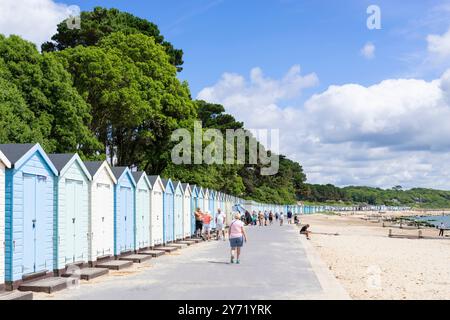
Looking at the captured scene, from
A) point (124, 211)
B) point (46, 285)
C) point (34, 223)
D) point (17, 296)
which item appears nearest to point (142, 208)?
point (124, 211)

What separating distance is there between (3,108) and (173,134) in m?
20.7

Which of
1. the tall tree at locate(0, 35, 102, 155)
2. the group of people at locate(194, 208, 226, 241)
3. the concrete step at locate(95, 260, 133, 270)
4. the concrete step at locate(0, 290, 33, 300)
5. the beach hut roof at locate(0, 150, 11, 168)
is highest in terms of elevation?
the tall tree at locate(0, 35, 102, 155)

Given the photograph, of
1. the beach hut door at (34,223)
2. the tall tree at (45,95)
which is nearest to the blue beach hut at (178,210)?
the tall tree at (45,95)

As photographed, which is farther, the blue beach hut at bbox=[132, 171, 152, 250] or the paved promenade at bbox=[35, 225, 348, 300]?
the blue beach hut at bbox=[132, 171, 152, 250]

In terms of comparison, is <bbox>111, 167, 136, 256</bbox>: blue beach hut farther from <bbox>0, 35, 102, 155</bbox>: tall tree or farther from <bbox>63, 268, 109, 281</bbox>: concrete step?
<bbox>0, 35, 102, 155</bbox>: tall tree

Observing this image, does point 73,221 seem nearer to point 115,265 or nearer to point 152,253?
point 115,265

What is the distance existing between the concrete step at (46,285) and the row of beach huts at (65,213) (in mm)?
231

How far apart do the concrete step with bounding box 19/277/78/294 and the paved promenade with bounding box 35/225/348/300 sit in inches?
10.1

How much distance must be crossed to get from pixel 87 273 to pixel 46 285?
90.2 inches

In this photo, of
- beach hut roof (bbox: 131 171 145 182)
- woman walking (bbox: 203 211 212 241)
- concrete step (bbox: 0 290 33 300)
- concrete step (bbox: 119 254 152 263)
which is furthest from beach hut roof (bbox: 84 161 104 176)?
woman walking (bbox: 203 211 212 241)

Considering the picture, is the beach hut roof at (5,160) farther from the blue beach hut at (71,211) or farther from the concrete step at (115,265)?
the concrete step at (115,265)

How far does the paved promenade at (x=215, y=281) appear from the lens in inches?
474

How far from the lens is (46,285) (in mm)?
12664

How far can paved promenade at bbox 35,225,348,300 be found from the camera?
474 inches
